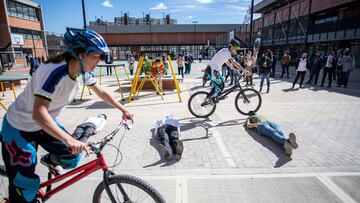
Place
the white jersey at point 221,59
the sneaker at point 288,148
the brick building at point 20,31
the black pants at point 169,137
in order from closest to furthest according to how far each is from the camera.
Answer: the sneaker at point 288,148, the black pants at point 169,137, the white jersey at point 221,59, the brick building at point 20,31

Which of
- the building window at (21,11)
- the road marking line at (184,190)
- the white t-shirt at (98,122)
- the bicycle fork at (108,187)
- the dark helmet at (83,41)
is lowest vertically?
the road marking line at (184,190)

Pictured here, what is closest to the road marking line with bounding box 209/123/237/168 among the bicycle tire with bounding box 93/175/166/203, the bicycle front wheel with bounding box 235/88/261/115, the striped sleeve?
the bicycle front wheel with bounding box 235/88/261/115

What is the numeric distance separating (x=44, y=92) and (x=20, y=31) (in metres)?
45.6

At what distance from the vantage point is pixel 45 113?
1.67 meters

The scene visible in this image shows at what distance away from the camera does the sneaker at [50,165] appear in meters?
2.15

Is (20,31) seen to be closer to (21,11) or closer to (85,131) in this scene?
(21,11)

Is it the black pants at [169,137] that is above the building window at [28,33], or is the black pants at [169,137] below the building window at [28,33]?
below

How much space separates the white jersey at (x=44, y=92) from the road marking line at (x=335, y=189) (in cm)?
348

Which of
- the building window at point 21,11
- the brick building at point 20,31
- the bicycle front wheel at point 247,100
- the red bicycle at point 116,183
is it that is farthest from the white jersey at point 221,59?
the building window at point 21,11

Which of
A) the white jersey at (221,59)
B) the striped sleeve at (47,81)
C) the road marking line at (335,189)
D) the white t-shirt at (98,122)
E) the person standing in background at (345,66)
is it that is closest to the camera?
the striped sleeve at (47,81)

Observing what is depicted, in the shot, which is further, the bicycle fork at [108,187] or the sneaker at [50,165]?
the sneaker at [50,165]

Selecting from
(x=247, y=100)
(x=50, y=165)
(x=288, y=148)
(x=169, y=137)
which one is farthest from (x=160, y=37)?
(x=50, y=165)

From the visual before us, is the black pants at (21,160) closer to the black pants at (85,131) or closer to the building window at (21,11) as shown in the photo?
the black pants at (85,131)

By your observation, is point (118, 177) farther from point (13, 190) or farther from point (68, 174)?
point (13, 190)
